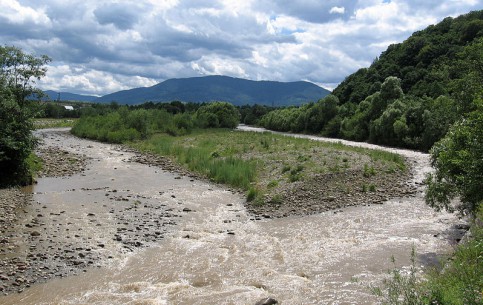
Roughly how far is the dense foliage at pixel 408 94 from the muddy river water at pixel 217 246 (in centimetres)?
1444

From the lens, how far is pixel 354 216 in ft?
69.8

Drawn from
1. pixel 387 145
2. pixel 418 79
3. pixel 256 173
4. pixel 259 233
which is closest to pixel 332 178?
pixel 256 173

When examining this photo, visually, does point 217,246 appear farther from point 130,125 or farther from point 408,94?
point 408,94

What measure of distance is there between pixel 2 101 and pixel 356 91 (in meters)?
89.1

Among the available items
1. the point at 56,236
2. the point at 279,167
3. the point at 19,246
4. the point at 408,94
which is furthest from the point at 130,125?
the point at 19,246

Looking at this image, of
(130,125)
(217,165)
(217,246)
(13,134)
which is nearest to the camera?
(217,246)

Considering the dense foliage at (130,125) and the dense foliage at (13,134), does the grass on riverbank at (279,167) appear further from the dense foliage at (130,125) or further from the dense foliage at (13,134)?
the dense foliage at (130,125)

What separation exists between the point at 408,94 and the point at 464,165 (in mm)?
69012

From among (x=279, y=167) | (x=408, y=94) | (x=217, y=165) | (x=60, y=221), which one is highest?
Answer: (x=408, y=94)

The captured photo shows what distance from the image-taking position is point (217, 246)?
1641cm

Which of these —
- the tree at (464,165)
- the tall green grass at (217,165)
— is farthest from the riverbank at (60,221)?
the tree at (464,165)

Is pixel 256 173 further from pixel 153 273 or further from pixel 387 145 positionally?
pixel 387 145

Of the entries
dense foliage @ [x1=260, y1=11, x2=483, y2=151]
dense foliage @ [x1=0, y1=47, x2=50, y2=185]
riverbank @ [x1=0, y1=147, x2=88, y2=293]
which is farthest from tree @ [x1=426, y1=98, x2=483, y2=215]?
dense foliage @ [x1=0, y1=47, x2=50, y2=185]

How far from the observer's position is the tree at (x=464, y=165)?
13.1 meters
